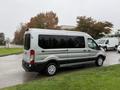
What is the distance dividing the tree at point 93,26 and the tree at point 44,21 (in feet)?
33.7

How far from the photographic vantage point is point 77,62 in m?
12.1

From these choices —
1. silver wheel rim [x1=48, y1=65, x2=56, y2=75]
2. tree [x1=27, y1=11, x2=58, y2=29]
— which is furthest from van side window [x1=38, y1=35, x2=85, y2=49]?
tree [x1=27, y1=11, x2=58, y2=29]

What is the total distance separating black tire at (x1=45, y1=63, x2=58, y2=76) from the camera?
10.7 metres

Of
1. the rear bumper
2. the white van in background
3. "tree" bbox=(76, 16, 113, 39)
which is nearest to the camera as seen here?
the rear bumper

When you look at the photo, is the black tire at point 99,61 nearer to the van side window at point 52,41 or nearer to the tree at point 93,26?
the van side window at point 52,41

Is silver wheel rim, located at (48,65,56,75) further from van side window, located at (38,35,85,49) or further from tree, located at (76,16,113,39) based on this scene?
tree, located at (76,16,113,39)

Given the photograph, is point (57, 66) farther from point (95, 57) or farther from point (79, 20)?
point (79, 20)

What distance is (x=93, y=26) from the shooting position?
47.2m

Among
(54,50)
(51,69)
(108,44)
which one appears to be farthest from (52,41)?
(108,44)

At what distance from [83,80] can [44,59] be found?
2902mm

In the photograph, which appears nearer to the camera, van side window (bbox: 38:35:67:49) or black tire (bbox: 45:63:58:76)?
van side window (bbox: 38:35:67:49)

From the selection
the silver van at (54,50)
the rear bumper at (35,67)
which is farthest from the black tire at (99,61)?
the rear bumper at (35,67)

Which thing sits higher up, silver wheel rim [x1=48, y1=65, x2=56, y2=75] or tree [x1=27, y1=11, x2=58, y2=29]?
tree [x1=27, y1=11, x2=58, y2=29]

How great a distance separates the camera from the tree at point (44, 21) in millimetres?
56000
